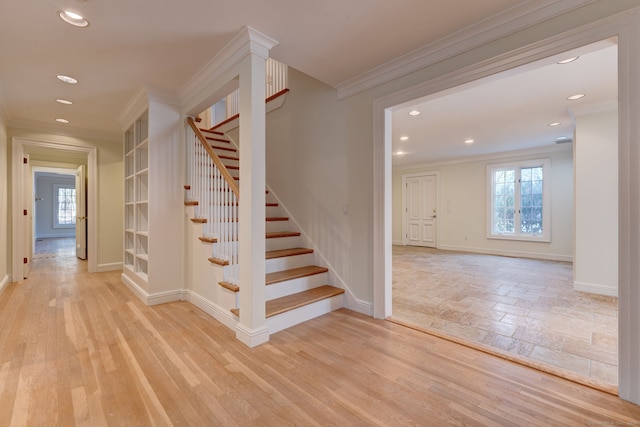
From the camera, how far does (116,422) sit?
1.44 meters

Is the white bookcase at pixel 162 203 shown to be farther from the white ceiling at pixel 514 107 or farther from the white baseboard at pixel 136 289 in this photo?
the white ceiling at pixel 514 107

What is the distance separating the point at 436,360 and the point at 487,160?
6561 millimetres

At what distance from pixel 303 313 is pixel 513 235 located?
6.26 meters

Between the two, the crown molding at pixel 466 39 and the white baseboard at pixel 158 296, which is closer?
the crown molding at pixel 466 39

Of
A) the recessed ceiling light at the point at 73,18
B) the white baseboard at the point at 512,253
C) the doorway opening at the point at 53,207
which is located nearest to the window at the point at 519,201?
the white baseboard at the point at 512,253

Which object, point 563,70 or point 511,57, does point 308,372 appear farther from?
point 563,70

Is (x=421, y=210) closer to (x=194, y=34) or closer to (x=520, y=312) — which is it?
(x=520, y=312)

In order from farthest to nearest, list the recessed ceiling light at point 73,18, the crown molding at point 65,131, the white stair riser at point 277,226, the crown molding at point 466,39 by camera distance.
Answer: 1. the crown molding at point 65,131
2. the white stair riser at point 277,226
3. the recessed ceiling light at point 73,18
4. the crown molding at point 466,39

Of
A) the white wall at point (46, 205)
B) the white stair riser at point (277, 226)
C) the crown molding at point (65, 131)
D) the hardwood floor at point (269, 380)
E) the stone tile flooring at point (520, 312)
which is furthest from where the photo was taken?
Answer: the white wall at point (46, 205)

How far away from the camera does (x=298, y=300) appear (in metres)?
2.78

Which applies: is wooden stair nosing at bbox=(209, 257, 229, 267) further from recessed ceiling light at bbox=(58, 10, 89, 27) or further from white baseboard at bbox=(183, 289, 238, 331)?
recessed ceiling light at bbox=(58, 10, 89, 27)

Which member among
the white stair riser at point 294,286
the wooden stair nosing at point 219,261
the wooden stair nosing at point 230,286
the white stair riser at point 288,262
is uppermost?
the wooden stair nosing at point 219,261

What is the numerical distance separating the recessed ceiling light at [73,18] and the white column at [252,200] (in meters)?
1.11

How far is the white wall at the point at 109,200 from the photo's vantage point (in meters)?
5.03
